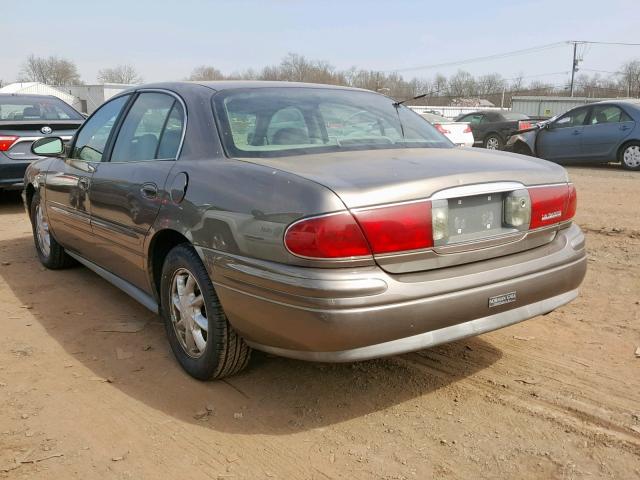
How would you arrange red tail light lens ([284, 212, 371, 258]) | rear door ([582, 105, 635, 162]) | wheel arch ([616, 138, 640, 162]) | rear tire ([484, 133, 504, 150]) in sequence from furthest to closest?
rear tire ([484, 133, 504, 150]) < rear door ([582, 105, 635, 162]) < wheel arch ([616, 138, 640, 162]) < red tail light lens ([284, 212, 371, 258])

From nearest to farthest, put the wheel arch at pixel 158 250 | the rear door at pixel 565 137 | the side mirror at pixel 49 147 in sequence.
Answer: the wheel arch at pixel 158 250, the side mirror at pixel 49 147, the rear door at pixel 565 137

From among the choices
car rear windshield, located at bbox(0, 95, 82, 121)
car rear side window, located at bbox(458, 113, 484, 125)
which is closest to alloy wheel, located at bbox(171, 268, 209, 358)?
car rear windshield, located at bbox(0, 95, 82, 121)

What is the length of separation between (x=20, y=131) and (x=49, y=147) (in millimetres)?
3855

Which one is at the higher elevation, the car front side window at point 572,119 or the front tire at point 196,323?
the car front side window at point 572,119

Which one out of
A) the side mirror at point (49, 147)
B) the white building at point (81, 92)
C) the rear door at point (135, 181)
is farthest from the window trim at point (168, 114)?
the white building at point (81, 92)

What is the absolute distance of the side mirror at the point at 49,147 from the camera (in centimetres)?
468

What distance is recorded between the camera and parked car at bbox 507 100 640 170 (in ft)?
39.1

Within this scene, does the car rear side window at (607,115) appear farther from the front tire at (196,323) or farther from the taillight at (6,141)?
the front tire at (196,323)

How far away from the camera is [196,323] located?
3.07m

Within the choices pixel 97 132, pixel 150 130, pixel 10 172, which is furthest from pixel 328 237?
pixel 10 172

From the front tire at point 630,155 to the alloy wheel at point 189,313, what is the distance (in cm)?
1139

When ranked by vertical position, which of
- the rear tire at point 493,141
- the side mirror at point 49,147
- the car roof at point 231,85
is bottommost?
the rear tire at point 493,141

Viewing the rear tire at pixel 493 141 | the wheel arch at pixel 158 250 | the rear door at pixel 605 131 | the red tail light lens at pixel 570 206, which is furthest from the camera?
the rear tire at pixel 493 141

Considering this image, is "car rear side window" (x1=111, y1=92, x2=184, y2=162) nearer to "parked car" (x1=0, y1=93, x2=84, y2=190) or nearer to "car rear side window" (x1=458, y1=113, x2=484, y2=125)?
"parked car" (x1=0, y1=93, x2=84, y2=190)
